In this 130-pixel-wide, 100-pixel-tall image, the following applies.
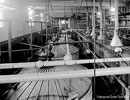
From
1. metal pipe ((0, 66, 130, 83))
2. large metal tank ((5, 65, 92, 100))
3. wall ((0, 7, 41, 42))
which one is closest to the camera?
metal pipe ((0, 66, 130, 83))

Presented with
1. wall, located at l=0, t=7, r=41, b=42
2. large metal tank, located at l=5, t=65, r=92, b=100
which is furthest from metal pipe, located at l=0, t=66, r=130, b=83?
wall, located at l=0, t=7, r=41, b=42

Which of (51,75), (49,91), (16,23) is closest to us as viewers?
(51,75)

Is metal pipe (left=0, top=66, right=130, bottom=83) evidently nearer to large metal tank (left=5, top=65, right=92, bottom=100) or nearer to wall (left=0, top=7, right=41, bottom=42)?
large metal tank (left=5, top=65, right=92, bottom=100)

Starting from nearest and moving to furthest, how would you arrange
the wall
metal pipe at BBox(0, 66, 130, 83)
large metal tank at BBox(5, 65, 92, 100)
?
metal pipe at BBox(0, 66, 130, 83) < large metal tank at BBox(5, 65, 92, 100) < the wall

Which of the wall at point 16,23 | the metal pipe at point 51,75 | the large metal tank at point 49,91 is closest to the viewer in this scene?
the metal pipe at point 51,75

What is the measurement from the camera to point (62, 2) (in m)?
9.21

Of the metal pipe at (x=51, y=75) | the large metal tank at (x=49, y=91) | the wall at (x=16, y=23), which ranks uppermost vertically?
the wall at (x=16, y=23)

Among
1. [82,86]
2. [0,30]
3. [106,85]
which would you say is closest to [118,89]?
[106,85]

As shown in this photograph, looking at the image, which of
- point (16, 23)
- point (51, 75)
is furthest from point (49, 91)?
point (16, 23)

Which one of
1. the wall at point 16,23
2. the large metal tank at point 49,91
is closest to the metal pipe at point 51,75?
the large metal tank at point 49,91

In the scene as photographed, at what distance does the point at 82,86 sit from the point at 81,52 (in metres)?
6.79

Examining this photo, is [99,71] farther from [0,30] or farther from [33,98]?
[0,30]

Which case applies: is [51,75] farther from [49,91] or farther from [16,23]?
[16,23]

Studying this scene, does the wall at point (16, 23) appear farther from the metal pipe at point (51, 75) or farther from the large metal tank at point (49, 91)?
the metal pipe at point (51, 75)
